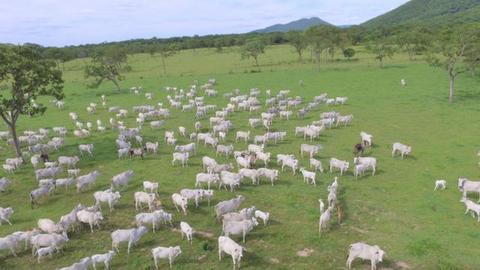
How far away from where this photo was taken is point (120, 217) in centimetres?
2252

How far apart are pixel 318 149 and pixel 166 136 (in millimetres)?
13271

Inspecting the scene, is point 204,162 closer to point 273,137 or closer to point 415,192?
point 273,137

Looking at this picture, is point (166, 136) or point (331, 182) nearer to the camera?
point (331, 182)

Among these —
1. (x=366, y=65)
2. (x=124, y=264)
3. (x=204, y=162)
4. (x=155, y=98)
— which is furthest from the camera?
(x=366, y=65)

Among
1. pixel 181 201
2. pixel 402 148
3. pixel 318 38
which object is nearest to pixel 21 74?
pixel 181 201

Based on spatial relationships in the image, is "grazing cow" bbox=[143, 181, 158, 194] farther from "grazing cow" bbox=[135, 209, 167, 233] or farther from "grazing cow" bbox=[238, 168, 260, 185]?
"grazing cow" bbox=[238, 168, 260, 185]

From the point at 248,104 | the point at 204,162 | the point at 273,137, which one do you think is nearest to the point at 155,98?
the point at 248,104

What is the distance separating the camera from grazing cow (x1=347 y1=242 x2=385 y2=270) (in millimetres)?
16641

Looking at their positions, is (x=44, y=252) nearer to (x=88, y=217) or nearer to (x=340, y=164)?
(x=88, y=217)

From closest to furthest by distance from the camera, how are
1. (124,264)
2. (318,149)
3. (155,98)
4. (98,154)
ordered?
(124,264) < (318,149) < (98,154) < (155,98)

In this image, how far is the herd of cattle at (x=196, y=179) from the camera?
742 inches

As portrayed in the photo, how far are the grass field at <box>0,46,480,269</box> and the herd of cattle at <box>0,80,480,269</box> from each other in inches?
22.0

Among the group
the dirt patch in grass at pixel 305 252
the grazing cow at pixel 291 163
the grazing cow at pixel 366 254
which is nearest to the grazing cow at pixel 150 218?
the dirt patch in grass at pixel 305 252

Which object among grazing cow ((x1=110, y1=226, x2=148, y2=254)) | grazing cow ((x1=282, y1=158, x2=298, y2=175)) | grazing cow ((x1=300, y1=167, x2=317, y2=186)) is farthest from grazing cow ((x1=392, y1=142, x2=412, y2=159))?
grazing cow ((x1=110, y1=226, x2=148, y2=254))
